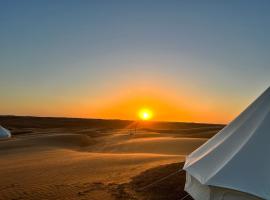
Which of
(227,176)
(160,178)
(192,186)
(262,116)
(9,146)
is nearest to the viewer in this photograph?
(227,176)

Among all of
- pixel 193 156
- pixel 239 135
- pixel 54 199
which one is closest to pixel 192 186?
pixel 193 156

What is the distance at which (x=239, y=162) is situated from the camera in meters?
7.82

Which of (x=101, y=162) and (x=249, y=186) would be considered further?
(x=101, y=162)

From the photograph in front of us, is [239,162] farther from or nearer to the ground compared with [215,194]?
farther from the ground

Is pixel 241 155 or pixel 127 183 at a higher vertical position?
pixel 241 155

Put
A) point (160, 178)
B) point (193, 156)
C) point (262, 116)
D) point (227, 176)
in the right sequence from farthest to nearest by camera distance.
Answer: point (160, 178) < point (193, 156) < point (262, 116) < point (227, 176)

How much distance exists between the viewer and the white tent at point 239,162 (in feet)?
23.7

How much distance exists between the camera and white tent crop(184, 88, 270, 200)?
721 centimetres

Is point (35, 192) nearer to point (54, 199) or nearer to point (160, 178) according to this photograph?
point (54, 199)

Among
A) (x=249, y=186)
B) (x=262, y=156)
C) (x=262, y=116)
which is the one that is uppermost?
(x=262, y=116)

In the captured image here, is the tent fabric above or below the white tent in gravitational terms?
below

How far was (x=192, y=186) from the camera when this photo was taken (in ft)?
31.1

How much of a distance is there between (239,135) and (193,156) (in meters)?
1.87

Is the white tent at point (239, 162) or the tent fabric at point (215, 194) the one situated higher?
the white tent at point (239, 162)
